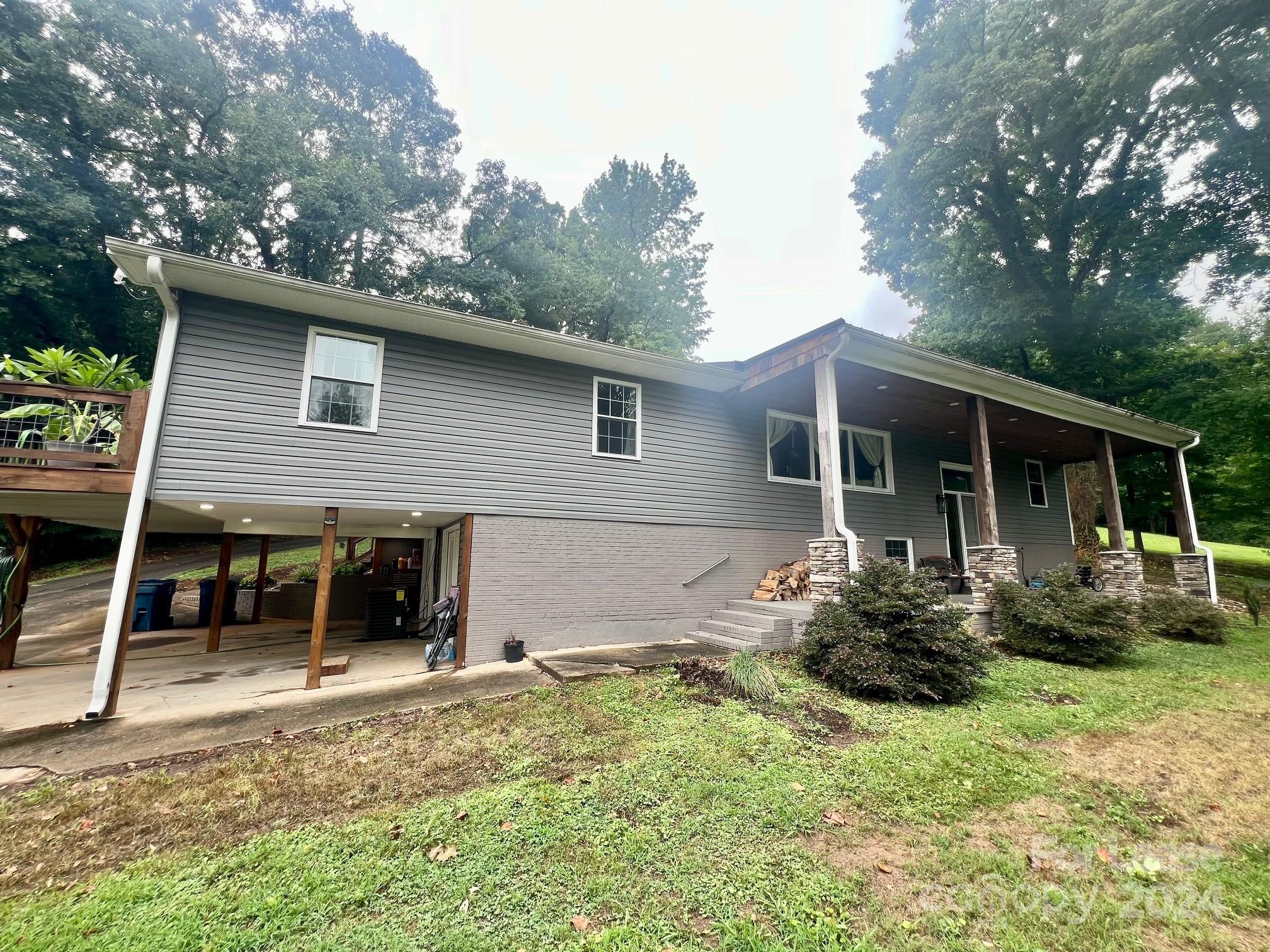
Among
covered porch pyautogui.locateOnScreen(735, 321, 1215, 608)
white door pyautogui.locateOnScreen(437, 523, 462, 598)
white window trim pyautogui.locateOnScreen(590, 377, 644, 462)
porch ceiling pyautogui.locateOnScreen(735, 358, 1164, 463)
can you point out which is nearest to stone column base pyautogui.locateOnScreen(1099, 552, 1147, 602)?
covered porch pyautogui.locateOnScreen(735, 321, 1215, 608)

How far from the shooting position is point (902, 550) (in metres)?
10.7

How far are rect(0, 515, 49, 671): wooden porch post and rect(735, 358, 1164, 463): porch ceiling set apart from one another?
34.2 ft

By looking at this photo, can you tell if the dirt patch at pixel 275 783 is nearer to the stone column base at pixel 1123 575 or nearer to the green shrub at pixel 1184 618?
the green shrub at pixel 1184 618

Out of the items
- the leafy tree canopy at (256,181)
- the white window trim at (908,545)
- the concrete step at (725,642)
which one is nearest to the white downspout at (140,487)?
the concrete step at (725,642)

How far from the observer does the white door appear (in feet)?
25.5

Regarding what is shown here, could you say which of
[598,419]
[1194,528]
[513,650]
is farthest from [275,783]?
[1194,528]

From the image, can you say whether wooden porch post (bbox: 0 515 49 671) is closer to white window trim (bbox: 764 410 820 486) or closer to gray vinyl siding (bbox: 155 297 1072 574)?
gray vinyl siding (bbox: 155 297 1072 574)

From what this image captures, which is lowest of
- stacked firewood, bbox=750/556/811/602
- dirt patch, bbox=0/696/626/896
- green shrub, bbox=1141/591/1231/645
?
dirt patch, bbox=0/696/626/896

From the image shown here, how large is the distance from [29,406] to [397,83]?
845 inches

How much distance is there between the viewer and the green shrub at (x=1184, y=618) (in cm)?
775

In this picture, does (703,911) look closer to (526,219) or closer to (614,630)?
(614,630)

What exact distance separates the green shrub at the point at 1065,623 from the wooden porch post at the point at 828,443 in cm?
301

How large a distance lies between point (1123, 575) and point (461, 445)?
40.6ft

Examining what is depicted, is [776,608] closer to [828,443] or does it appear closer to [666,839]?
[828,443]
